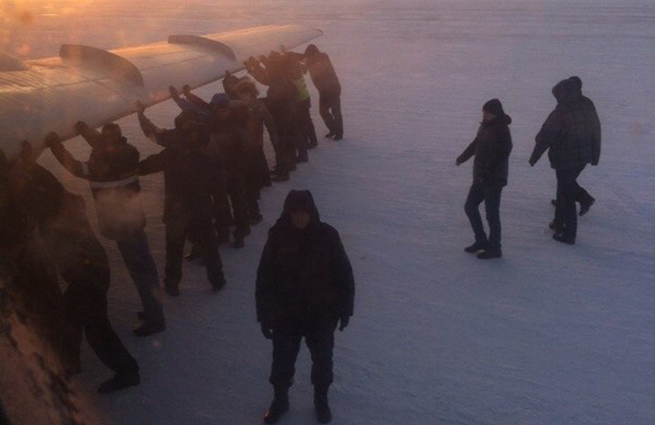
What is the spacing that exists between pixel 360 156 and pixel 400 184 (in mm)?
1522

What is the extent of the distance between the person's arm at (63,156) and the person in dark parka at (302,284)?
1.90 metres

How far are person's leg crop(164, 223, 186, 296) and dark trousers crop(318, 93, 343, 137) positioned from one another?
535 cm

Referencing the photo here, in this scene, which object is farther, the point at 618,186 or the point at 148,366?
the point at 618,186

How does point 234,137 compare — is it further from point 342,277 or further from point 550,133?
point 550,133

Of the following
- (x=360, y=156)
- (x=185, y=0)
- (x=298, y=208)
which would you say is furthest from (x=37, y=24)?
(x=298, y=208)

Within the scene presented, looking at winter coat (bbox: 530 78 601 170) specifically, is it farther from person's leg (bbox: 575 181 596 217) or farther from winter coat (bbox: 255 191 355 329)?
winter coat (bbox: 255 191 355 329)

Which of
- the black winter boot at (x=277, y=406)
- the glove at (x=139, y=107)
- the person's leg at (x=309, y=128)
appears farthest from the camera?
the person's leg at (x=309, y=128)

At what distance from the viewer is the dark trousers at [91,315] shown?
12.7 ft

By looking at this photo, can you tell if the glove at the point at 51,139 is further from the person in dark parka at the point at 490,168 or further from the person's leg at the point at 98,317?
the person in dark parka at the point at 490,168

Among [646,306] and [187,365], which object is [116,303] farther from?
[646,306]

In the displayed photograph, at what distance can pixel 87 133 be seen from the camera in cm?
458

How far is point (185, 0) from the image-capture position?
6000cm

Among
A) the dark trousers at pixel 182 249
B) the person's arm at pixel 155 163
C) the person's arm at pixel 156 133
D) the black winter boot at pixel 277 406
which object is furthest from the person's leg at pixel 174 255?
the black winter boot at pixel 277 406

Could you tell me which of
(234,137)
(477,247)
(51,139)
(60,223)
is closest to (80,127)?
(51,139)
